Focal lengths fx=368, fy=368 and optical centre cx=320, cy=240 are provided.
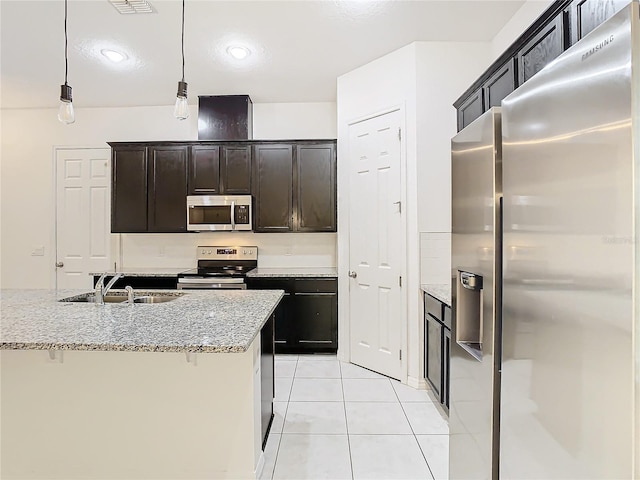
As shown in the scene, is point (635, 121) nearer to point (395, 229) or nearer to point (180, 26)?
point (395, 229)

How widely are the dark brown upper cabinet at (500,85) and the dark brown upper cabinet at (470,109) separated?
86 mm

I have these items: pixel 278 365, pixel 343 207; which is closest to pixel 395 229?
pixel 343 207

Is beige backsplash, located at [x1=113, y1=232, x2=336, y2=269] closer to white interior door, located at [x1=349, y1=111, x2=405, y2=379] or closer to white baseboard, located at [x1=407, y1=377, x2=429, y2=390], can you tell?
white interior door, located at [x1=349, y1=111, x2=405, y2=379]

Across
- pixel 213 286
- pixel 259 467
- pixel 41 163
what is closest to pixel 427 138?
pixel 213 286

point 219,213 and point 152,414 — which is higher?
point 219,213

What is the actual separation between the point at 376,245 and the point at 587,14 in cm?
227

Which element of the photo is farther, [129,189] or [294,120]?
[294,120]

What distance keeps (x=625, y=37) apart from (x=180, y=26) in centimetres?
305

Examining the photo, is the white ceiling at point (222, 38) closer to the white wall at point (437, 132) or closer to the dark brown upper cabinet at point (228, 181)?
the white wall at point (437, 132)

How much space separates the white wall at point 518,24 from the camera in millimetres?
2450

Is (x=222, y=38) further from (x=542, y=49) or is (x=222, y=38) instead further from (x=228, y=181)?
(x=542, y=49)

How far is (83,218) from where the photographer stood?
466 cm

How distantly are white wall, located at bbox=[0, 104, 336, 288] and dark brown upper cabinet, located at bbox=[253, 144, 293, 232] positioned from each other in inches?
23.9

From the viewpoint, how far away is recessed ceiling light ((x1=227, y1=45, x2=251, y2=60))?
3.23 metres
